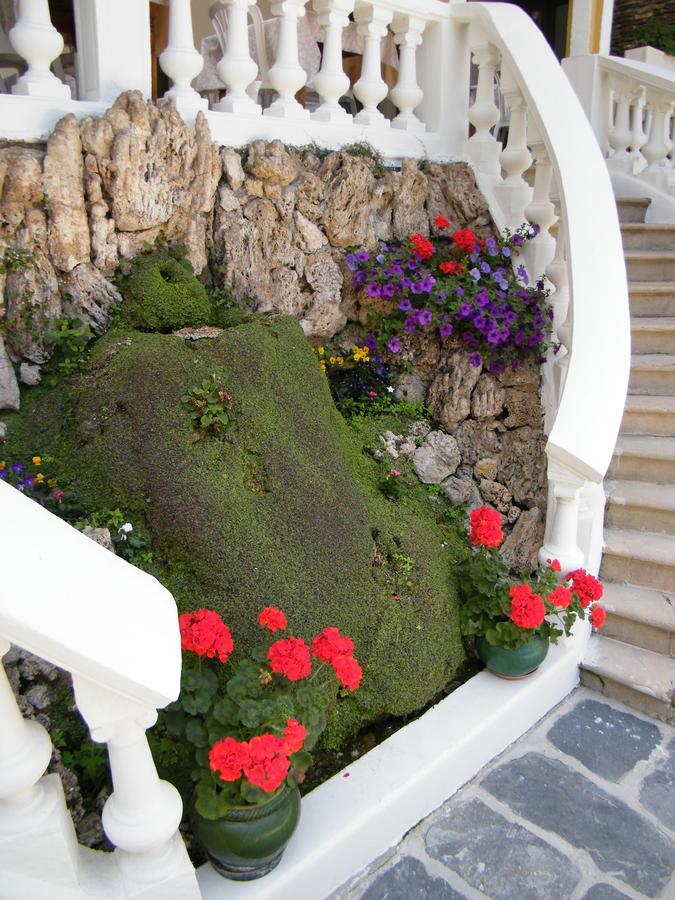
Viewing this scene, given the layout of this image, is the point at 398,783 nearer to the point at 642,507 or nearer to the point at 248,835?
the point at 248,835

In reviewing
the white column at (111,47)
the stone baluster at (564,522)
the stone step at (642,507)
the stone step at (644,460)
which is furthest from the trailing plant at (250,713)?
the white column at (111,47)

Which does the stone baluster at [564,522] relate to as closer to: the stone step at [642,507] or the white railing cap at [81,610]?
the stone step at [642,507]

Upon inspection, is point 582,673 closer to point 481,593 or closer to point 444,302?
point 481,593

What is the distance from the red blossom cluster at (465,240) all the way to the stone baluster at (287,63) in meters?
1.12

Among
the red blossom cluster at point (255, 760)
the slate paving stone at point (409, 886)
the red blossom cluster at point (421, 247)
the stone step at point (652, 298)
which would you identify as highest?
the red blossom cluster at point (421, 247)

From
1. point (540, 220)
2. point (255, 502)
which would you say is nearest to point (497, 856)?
point (255, 502)

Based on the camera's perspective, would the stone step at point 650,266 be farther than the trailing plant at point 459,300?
Yes

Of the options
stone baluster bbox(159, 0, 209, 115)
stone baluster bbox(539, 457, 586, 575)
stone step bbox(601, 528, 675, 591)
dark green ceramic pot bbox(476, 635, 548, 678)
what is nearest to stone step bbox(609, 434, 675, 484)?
stone step bbox(601, 528, 675, 591)

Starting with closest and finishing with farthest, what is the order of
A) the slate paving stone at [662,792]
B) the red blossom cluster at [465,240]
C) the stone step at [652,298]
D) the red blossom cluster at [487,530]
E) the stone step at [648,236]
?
1. the slate paving stone at [662,792]
2. the red blossom cluster at [487,530]
3. the red blossom cluster at [465,240]
4. the stone step at [652,298]
5. the stone step at [648,236]

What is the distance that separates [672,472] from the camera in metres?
3.78

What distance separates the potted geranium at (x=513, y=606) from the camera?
9.13 feet

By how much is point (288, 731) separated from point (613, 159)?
5673 millimetres

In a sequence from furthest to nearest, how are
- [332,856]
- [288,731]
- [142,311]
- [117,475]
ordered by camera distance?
1. [142,311]
2. [117,475]
3. [332,856]
4. [288,731]

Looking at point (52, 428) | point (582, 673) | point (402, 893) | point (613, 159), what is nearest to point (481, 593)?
point (582, 673)
